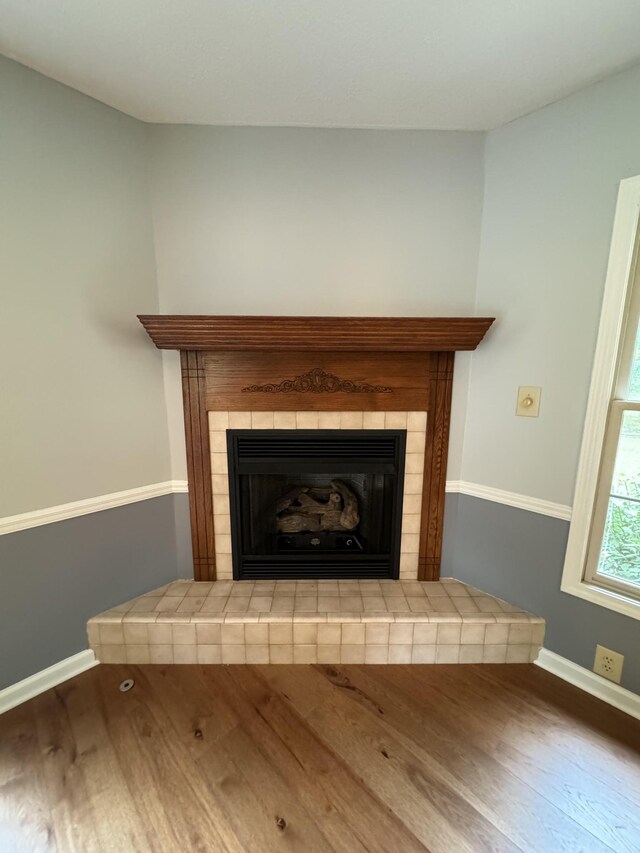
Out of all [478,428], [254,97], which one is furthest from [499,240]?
[254,97]

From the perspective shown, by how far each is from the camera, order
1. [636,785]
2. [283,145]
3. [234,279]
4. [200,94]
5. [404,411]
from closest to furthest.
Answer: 1. [636,785]
2. [200,94]
3. [283,145]
4. [234,279]
5. [404,411]

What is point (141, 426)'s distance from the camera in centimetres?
171

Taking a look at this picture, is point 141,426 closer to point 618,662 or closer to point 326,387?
point 326,387

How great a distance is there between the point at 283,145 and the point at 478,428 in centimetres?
164

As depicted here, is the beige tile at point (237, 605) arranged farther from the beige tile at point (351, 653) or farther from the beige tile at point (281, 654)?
→ the beige tile at point (351, 653)

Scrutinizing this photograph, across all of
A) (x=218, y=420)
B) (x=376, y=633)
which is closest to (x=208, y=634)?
(x=376, y=633)

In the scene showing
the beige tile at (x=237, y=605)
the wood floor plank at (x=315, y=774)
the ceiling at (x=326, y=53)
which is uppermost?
the ceiling at (x=326, y=53)

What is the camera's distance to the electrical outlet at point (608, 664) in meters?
1.41

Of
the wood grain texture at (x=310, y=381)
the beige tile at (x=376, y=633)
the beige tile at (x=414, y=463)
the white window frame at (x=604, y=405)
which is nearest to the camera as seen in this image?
the white window frame at (x=604, y=405)

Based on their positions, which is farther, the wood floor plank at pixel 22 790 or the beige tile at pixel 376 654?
the beige tile at pixel 376 654

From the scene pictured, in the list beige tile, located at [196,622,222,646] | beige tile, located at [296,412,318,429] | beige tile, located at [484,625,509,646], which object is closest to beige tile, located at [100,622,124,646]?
beige tile, located at [196,622,222,646]

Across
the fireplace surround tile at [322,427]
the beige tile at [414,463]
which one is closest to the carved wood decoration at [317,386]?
the fireplace surround tile at [322,427]

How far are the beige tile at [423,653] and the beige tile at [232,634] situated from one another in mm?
813

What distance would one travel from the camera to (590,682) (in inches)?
58.4
